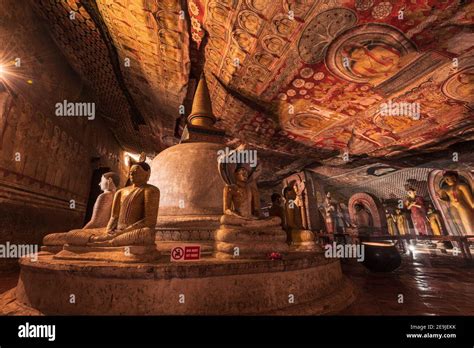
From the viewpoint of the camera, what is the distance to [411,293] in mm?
3422

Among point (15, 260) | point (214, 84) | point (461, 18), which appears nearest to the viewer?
point (461, 18)

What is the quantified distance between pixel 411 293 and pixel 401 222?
43.3 ft

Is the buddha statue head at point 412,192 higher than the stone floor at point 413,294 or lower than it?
higher

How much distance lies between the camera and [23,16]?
21.1 ft

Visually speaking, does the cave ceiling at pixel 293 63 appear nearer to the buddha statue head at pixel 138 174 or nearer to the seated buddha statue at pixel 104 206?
the buddha statue head at pixel 138 174

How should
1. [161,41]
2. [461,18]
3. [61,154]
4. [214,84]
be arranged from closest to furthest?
[461,18]
[161,41]
[61,154]
[214,84]

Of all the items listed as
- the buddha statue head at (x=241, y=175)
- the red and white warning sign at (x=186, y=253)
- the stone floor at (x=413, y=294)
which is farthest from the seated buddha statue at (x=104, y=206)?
the stone floor at (x=413, y=294)

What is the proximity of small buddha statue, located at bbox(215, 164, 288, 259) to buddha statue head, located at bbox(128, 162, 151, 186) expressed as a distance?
1336 mm

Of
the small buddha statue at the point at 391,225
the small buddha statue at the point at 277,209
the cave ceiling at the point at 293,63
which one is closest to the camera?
the small buddha statue at the point at 277,209

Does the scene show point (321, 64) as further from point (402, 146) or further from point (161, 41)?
point (402, 146)

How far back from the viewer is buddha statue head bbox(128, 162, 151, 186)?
10.6 ft

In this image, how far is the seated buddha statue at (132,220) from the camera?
2668mm

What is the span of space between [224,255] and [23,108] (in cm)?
785
